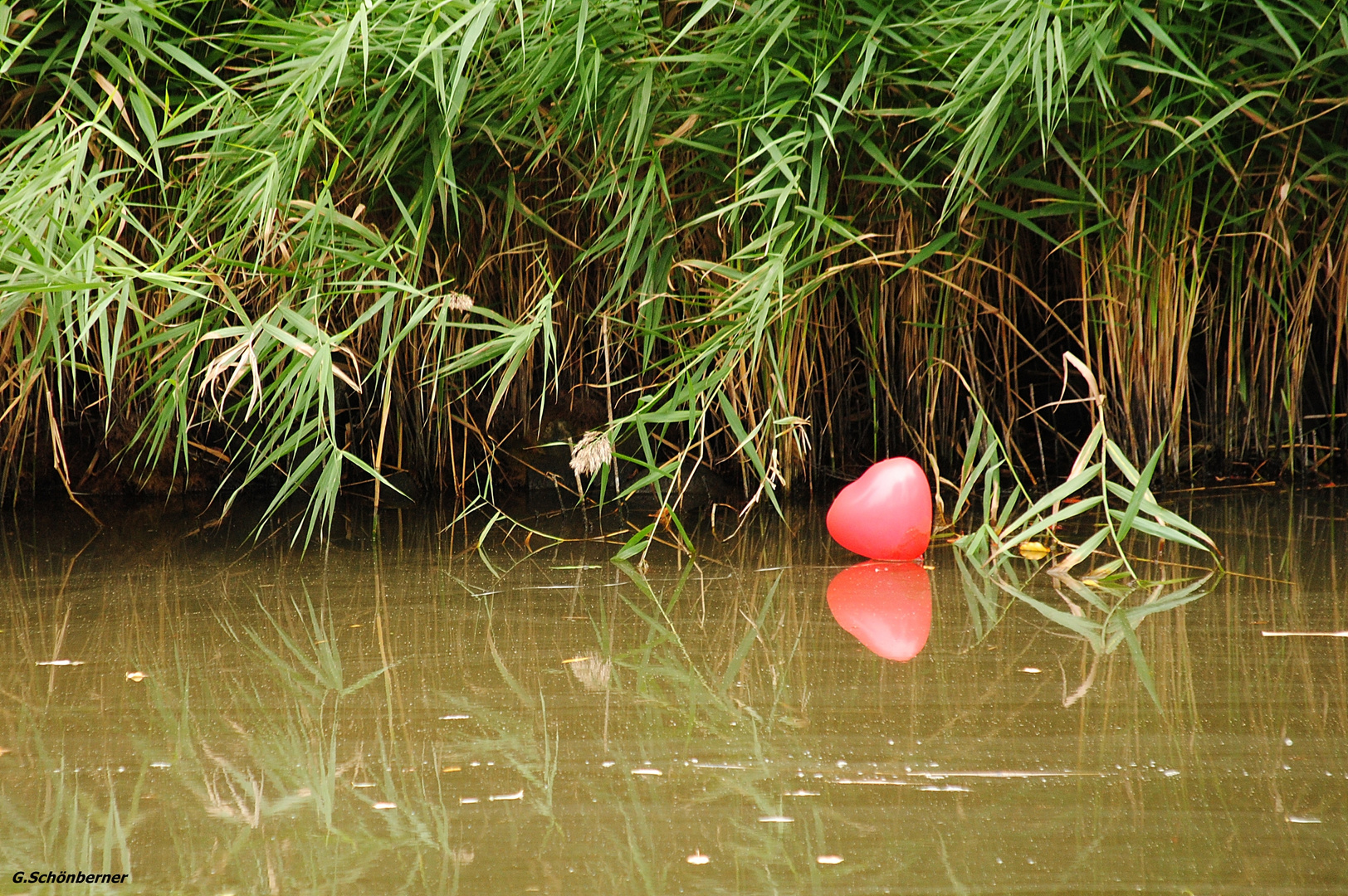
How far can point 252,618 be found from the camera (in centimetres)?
153

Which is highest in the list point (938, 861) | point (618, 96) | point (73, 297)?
point (618, 96)

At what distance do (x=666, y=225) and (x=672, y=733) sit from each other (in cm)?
114

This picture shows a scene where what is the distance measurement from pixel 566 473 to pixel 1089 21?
1.35m

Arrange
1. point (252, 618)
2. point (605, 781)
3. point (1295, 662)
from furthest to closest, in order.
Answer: point (252, 618) → point (1295, 662) → point (605, 781)

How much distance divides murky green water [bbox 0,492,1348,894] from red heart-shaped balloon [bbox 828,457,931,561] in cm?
8

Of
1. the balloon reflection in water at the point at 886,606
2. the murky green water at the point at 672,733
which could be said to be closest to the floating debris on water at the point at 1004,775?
the murky green water at the point at 672,733

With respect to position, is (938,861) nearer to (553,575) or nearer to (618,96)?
(553,575)

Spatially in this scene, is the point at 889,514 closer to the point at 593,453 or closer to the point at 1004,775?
the point at 593,453

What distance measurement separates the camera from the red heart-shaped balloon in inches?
67.8

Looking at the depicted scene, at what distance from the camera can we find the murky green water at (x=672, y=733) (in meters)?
0.84

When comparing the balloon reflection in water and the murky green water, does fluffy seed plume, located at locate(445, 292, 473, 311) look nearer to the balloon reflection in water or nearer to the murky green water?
the murky green water

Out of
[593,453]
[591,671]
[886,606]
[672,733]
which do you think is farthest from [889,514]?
[672,733]

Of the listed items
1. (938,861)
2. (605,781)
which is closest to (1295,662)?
(938,861)

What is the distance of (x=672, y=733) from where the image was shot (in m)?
1.10
